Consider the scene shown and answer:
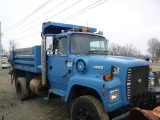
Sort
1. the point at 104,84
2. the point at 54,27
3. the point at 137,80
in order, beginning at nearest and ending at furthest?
the point at 104,84, the point at 137,80, the point at 54,27

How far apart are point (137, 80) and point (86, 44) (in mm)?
1879

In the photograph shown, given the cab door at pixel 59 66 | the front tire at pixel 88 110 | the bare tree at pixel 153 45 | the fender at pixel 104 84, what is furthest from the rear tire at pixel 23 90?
the bare tree at pixel 153 45

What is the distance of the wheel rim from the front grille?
921 millimetres

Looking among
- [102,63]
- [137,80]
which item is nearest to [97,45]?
[102,63]

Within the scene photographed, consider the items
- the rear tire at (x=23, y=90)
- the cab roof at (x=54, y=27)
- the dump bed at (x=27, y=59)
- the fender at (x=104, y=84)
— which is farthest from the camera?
the rear tire at (x=23, y=90)

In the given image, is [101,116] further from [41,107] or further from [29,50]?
[29,50]

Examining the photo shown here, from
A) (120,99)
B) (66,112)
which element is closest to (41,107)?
(66,112)

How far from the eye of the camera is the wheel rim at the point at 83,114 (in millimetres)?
4011

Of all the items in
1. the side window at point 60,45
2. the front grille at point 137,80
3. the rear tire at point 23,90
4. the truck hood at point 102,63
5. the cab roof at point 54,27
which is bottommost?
the rear tire at point 23,90

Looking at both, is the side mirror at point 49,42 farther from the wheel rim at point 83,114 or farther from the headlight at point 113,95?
the headlight at point 113,95

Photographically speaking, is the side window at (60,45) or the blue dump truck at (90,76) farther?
the side window at (60,45)

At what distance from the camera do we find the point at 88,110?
3.98 metres

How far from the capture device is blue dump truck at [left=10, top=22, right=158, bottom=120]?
12.6 ft

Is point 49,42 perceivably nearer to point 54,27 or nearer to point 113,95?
point 54,27
